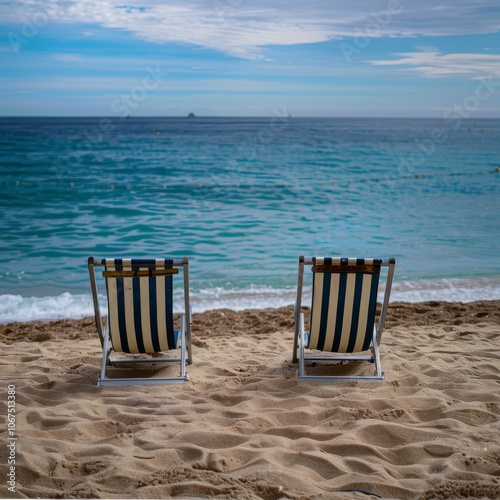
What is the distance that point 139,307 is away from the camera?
367 centimetres

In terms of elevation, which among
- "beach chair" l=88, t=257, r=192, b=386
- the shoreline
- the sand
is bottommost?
the shoreline

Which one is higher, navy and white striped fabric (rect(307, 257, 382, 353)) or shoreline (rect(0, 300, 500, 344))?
navy and white striped fabric (rect(307, 257, 382, 353))

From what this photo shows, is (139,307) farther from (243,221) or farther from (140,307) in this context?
(243,221)

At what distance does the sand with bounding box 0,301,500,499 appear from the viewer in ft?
7.87

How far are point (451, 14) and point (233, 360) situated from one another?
16576 mm

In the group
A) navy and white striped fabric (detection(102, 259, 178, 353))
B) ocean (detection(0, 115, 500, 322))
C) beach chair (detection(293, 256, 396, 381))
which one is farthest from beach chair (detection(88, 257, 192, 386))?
ocean (detection(0, 115, 500, 322))

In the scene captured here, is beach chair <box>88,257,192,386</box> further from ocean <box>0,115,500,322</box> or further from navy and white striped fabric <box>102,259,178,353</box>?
ocean <box>0,115,500,322</box>

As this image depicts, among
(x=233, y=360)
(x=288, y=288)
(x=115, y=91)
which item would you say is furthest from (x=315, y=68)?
(x=233, y=360)

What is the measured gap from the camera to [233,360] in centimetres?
423

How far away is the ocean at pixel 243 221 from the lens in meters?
7.17

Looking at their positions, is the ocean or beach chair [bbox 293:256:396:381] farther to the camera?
the ocean

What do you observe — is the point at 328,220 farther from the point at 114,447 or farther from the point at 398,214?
the point at 114,447

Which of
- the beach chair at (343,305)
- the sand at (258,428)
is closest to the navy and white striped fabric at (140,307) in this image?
the sand at (258,428)

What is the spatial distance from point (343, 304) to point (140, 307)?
1310 mm
